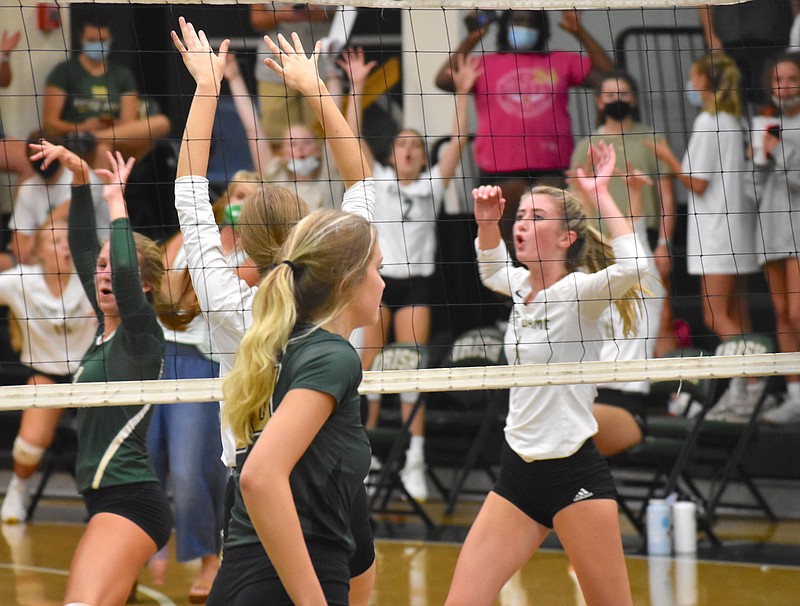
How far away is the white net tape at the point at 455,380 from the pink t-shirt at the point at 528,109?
3423 millimetres

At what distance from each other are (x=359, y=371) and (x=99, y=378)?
6.24ft

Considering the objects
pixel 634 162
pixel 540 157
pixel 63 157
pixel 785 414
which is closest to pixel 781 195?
pixel 634 162

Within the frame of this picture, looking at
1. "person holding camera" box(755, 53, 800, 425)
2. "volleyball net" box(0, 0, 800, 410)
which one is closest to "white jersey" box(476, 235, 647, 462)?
"volleyball net" box(0, 0, 800, 410)

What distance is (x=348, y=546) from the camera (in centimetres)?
244

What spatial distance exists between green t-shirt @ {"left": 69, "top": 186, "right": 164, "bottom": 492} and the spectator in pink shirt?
11.4 ft

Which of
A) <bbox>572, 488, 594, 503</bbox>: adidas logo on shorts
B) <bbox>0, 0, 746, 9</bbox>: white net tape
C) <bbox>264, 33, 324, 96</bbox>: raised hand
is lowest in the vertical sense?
<bbox>572, 488, 594, 503</bbox>: adidas logo on shorts

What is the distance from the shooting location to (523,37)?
24.5 ft

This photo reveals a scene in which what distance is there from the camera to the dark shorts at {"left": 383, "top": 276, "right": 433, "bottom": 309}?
24.9ft

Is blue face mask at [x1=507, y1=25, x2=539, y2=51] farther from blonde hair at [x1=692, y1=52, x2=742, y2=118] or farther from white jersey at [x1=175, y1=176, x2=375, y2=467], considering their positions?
white jersey at [x1=175, y1=176, x2=375, y2=467]

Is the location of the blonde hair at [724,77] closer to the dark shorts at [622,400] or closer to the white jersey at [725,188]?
the white jersey at [725,188]

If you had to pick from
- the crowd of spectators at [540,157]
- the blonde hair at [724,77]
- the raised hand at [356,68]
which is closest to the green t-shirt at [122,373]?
the crowd of spectators at [540,157]

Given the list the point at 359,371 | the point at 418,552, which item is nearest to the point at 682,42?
the point at 418,552

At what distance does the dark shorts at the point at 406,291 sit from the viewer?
759 cm

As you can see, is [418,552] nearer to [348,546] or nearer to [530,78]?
[530,78]
